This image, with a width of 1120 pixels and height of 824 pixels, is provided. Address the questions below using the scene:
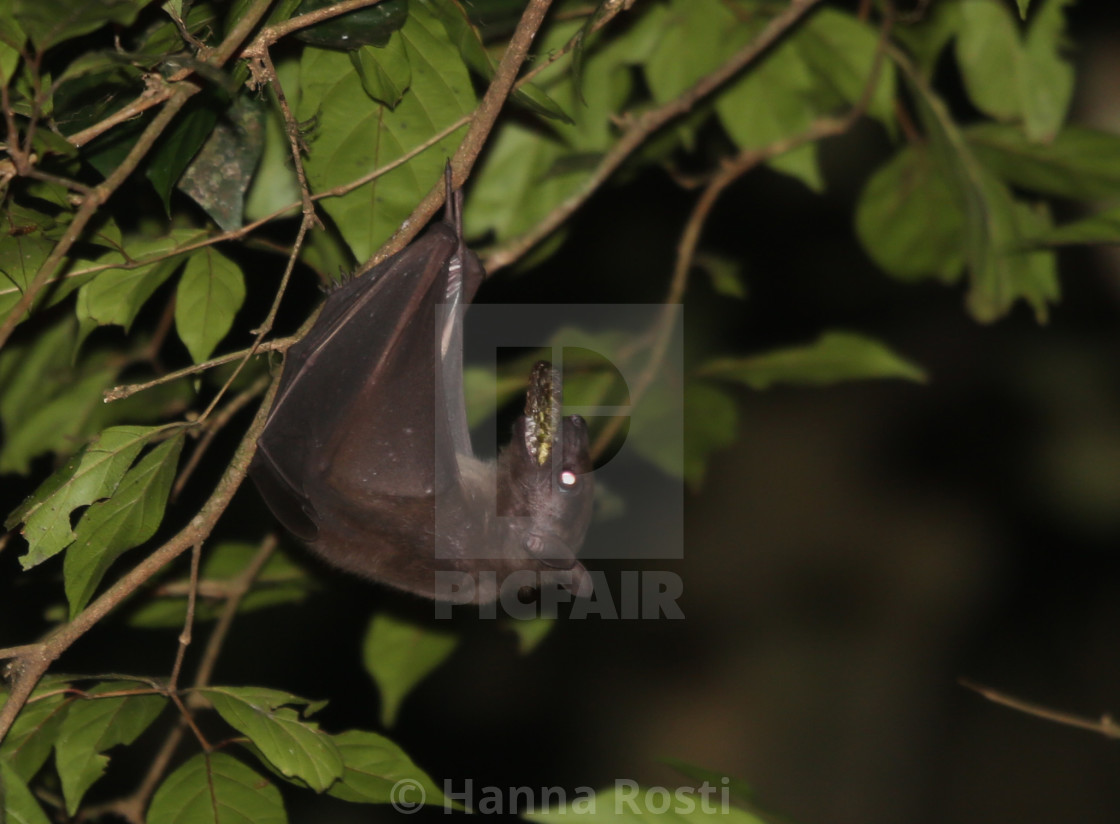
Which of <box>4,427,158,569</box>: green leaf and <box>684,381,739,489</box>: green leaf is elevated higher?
<box>684,381,739,489</box>: green leaf

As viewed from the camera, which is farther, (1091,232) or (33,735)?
(1091,232)

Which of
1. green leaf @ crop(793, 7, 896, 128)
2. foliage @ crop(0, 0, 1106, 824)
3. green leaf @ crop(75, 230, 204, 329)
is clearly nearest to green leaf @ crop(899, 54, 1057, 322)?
foliage @ crop(0, 0, 1106, 824)

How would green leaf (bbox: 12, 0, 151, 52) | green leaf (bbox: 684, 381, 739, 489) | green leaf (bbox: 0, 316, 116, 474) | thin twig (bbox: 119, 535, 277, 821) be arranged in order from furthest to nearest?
green leaf (bbox: 684, 381, 739, 489), green leaf (bbox: 0, 316, 116, 474), thin twig (bbox: 119, 535, 277, 821), green leaf (bbox: 12, 0, 151, 52)

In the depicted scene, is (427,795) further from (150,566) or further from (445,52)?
(445,52)

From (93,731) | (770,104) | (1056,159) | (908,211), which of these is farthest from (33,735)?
(1056,159)

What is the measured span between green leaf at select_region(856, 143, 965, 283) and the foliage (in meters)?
0.01

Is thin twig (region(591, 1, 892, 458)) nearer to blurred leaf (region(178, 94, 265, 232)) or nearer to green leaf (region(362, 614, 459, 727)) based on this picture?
green leaf (region(362, 614, 459, 727))

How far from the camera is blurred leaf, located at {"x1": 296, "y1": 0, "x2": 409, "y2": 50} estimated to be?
2943mm

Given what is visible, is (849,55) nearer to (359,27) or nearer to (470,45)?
(470,45)

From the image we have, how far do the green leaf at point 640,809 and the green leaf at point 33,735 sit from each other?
1.64m

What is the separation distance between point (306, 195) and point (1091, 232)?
7.79ft

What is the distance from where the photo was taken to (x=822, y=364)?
464 cm

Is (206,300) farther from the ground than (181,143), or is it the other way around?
(181,143)

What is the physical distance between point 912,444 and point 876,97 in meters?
4.82
